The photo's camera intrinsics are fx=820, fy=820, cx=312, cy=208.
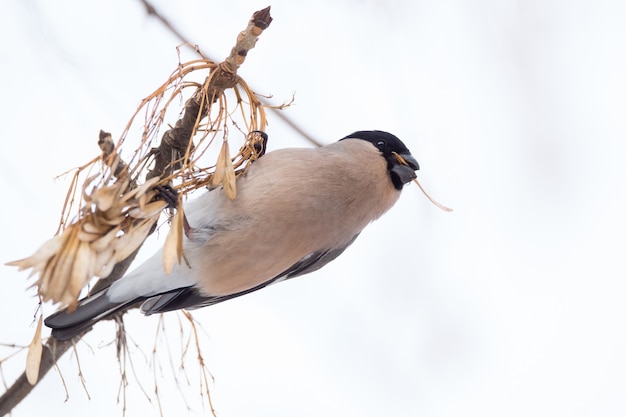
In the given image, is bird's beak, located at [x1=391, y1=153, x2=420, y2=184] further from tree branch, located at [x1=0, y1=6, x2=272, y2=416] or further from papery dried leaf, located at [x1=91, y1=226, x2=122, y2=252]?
papery dried leaf, located at [x1=91, y1=226, x2=122, y2=252]

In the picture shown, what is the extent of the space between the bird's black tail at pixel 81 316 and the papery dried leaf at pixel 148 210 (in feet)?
1.26

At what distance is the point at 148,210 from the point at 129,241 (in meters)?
0.07

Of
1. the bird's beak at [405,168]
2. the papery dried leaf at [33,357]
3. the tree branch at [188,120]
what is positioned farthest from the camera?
the bird's beak at [405,168]

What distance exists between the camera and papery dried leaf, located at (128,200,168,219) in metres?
1.12

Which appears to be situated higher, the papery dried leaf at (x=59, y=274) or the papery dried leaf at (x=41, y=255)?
the papery dried leaf at (x=41, y=255)

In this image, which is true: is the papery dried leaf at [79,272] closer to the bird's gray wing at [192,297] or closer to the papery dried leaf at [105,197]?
the papery dried leaf at [105,197]

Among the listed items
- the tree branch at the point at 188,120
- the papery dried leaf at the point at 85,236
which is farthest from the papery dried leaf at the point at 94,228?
the tree branch at the point at 188,120

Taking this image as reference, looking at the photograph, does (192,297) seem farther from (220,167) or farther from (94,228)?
(94,228)

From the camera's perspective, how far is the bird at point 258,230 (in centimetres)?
145

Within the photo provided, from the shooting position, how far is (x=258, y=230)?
4.74ft

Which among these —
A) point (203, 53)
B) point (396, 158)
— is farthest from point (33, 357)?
point (396, 158)

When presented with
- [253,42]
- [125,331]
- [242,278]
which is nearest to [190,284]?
[242,278]

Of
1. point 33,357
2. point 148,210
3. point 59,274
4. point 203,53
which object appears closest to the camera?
point 59,274

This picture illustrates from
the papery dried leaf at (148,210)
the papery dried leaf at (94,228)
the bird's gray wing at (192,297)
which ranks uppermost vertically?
the papery dried leaf at (94,228)
